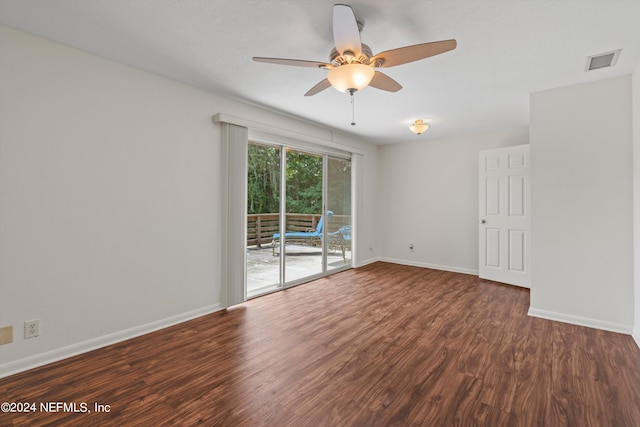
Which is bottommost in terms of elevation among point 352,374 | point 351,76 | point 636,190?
point 352,374

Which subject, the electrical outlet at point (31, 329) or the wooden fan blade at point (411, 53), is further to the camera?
the electrical outlet at point (31, 329)

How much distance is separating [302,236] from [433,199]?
2.58 meters

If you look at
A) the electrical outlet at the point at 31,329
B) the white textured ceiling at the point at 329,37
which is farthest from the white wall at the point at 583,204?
the electrical outlet at the point at 31,329

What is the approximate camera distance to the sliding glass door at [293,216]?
3832mm

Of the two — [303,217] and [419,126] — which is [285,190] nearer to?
[303,217]

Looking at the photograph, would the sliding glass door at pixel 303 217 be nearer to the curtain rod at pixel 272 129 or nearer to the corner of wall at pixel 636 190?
Answer: the curtain rod at pixel 272 129

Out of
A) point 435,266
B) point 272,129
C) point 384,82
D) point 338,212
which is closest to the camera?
point 384,82

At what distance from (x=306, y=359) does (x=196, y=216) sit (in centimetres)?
180

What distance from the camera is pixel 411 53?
1.83m

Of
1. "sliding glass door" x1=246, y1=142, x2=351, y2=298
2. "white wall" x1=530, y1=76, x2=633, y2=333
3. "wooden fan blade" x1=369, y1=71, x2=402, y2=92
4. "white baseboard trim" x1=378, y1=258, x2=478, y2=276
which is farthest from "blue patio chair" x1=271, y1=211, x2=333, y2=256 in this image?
"white wall" x1=530, y1=76, x2=633, y2=333

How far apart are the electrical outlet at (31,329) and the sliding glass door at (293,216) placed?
197cm

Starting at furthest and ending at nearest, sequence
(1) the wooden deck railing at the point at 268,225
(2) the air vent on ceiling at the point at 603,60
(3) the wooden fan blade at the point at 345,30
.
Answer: (1) the wooden deck railing at the point at 268,225 → (2) the air vent on ceiling at the point at 603,60 → (3) the wooden fan blade at the point at 345,30

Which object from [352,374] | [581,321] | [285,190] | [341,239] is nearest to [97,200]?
[285,190]

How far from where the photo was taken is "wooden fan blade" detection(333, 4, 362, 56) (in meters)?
1.52
